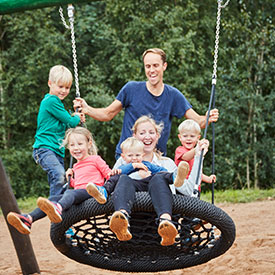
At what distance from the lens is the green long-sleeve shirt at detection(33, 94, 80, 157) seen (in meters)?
3.63

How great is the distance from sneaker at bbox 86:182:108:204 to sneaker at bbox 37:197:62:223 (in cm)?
22

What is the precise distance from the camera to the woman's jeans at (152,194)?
2688 millimetres

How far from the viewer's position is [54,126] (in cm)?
373

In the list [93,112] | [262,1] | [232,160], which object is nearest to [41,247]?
[93,112]

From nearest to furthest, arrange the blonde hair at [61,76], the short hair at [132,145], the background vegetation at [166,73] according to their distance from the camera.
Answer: the short hair at [132,145] < the blonde hair at [61,76] < the background vegetation at [166,73]

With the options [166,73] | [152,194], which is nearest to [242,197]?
[166,73]

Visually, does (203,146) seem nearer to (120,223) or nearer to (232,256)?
(120,223)

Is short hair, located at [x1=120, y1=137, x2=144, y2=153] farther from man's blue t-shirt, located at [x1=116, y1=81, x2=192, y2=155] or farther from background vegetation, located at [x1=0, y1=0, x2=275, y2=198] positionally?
background vegetation, located at [x1=0, y1=0, x2=275, y2=198]

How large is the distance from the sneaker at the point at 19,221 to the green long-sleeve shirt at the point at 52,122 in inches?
35.9

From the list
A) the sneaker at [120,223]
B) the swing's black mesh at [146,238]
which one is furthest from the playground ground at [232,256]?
the sneaker at [120,223]

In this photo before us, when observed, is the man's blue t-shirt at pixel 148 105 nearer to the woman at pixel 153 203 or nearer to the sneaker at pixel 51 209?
the woman at pixel 153 203

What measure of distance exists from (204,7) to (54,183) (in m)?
10.1

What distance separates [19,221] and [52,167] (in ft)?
3.13

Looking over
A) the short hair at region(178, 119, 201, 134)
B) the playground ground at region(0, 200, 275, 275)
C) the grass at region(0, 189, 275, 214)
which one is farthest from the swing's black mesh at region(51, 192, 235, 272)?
the grass at region(0, 189, 275, 214)
